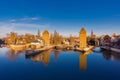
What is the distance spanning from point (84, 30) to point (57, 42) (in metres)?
45.3

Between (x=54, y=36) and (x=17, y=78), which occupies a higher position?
(x=54, y=36)

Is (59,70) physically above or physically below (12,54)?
below

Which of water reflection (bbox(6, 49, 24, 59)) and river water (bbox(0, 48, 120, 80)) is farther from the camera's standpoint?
water reflection (bbox(6, 49, 24, 59))

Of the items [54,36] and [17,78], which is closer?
[17,78]

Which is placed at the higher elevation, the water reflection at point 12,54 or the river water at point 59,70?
the water reflection at point 12,54

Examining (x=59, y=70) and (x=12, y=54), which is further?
(x=12, y=54)

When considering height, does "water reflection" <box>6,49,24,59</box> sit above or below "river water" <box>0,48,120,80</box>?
above

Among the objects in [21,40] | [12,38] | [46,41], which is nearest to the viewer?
[46,41]

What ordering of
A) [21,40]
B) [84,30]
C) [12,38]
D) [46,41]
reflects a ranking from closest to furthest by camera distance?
[84,30] → [46,41] → [12,38] → [21,40]

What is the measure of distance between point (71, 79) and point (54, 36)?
95.4 m

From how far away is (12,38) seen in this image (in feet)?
356

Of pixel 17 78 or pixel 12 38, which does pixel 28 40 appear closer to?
pixel 12 38

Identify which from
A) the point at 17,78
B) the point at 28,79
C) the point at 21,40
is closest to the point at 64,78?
the point at 28,79

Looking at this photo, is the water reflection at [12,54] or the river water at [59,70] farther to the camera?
the water reflection at [12,54]
